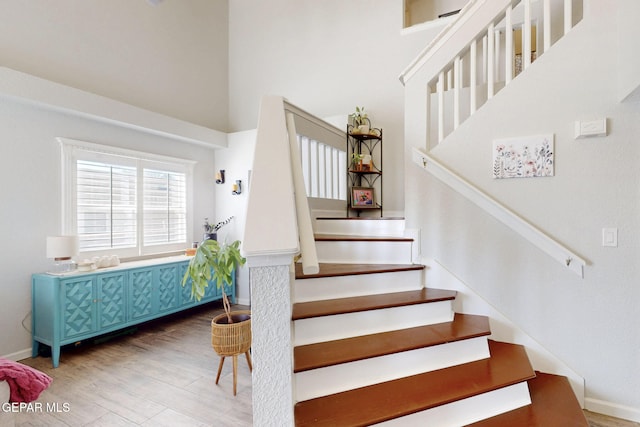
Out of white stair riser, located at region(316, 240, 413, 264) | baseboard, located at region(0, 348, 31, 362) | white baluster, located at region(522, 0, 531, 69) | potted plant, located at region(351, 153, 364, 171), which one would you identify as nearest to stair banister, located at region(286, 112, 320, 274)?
white stair riser, located at region(316, 240, 413, 264)

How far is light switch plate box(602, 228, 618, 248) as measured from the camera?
206 cm

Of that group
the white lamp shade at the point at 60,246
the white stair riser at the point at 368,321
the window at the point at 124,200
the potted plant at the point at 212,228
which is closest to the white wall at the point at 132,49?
the window at the point at 124,200

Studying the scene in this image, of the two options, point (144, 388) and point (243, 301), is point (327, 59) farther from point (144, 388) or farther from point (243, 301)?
point (144, 388)

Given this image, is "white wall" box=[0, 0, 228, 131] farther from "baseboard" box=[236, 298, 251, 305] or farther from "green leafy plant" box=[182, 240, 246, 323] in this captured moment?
"baseboard" box=[236, 298, 251, 305]

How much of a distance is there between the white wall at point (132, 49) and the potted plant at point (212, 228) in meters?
1.66

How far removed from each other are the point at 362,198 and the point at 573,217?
88.0 inches

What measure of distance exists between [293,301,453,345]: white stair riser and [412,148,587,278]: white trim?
0.78 metres

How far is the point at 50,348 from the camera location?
3201 mm

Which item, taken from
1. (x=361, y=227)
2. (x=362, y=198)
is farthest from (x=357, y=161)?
(x=361, y=227)

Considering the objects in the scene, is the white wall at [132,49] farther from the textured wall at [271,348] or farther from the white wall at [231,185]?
the textured wall at [271,348]

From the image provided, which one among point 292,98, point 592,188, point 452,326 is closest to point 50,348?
point 452,326

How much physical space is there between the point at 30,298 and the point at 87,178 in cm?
141

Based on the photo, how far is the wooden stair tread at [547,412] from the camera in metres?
1.65

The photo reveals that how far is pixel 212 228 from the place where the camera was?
491 centimetres
